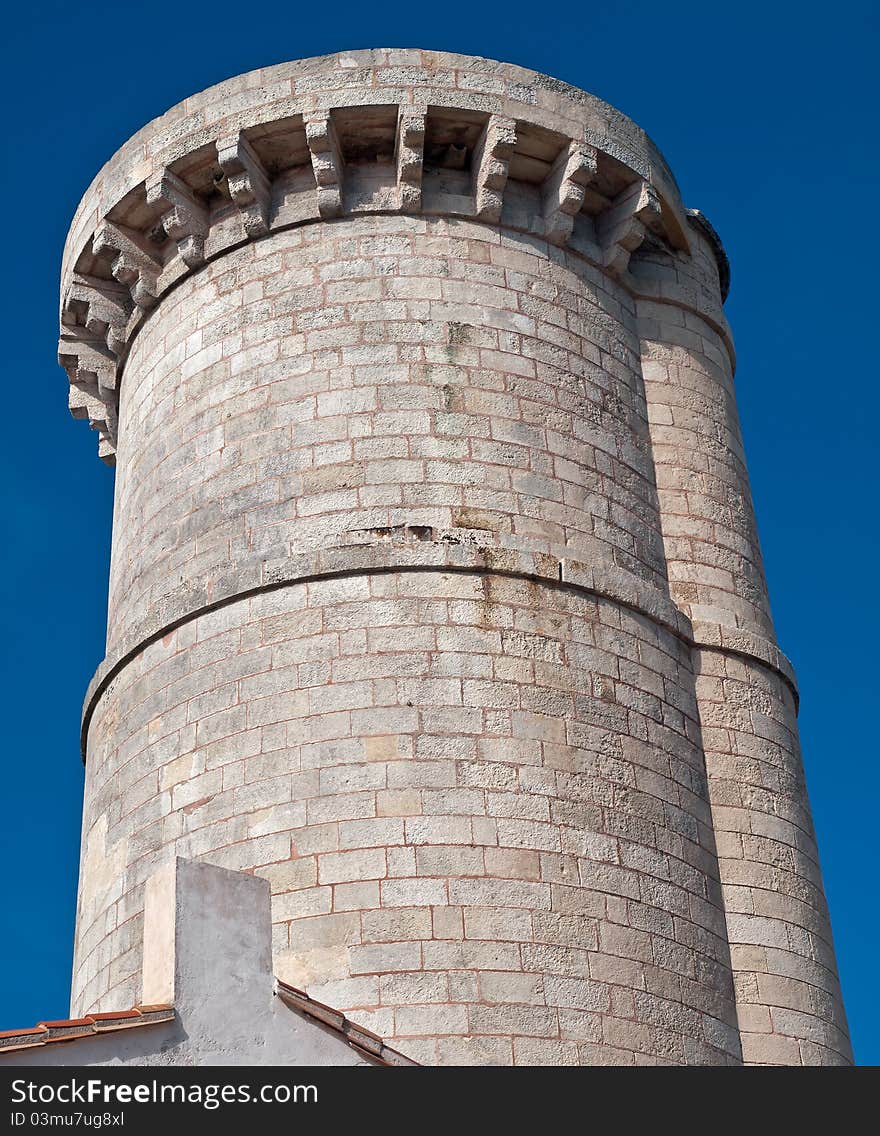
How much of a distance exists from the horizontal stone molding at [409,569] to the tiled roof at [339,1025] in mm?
3756

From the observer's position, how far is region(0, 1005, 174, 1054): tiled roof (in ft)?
24.7

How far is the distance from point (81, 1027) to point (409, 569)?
4.66m

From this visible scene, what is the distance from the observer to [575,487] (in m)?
12.5

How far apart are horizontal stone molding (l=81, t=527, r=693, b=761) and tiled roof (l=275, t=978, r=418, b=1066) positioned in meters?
3.76

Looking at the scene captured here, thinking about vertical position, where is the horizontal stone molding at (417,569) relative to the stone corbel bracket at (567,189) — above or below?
below

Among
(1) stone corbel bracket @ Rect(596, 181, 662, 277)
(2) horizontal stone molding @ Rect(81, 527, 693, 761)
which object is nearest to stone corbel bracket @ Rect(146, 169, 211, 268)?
(2) horizontal stone molding @ Rect(81, 527, 693, 761)

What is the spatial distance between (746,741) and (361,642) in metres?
2.81

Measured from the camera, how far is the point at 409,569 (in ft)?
38.6

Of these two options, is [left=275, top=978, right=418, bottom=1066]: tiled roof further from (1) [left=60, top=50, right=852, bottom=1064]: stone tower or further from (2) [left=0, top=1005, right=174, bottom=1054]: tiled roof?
(1) [left=60, top=50, right=852, bottom=1064]: stone tower

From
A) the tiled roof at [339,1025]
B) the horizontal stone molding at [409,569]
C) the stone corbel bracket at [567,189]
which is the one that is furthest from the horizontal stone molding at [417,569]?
the tiled roof at [339,1025]

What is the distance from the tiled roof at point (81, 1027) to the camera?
296 inches

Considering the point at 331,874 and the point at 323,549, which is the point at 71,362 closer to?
the point at 323,549

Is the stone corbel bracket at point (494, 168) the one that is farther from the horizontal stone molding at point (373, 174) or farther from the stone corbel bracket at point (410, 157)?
the stone corbel bracket at point (410, 157)
